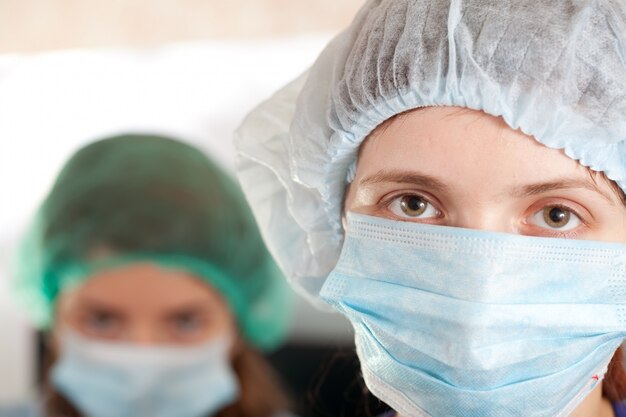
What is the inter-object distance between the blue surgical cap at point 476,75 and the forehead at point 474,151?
0.05 feet

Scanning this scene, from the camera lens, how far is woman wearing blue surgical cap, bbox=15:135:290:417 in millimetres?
2734

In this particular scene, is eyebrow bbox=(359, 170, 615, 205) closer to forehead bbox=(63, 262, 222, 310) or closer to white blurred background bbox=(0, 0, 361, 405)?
forehead bbox=(63, 262, 222, 310)

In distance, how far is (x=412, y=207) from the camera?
4.85 ft

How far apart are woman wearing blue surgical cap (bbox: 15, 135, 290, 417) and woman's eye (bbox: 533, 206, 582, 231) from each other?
5.08ft

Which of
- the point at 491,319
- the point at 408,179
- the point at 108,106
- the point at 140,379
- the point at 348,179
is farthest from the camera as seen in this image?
the point at 108,106

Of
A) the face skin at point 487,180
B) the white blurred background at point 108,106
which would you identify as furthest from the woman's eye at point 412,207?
the white blurred background at point 108,106

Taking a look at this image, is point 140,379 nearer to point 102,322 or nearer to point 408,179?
point 102,322

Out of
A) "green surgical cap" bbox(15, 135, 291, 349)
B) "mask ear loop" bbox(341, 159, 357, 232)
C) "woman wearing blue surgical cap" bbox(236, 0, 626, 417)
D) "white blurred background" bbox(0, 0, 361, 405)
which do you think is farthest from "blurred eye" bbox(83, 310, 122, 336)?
"woman wearing blue surgical cap" bbox(236, 0, 626, 417)

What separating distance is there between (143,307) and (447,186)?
1530 millimetres

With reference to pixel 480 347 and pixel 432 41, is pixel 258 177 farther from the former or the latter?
pixel 480 347

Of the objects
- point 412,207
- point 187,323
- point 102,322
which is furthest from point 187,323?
point 412,207

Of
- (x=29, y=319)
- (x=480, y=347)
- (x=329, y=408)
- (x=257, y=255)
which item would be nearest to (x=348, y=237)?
(x=480, y=347)

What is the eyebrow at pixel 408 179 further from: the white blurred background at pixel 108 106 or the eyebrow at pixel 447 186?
the white blurred background at pixel 108 106

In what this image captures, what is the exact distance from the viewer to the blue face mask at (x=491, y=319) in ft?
4.42
